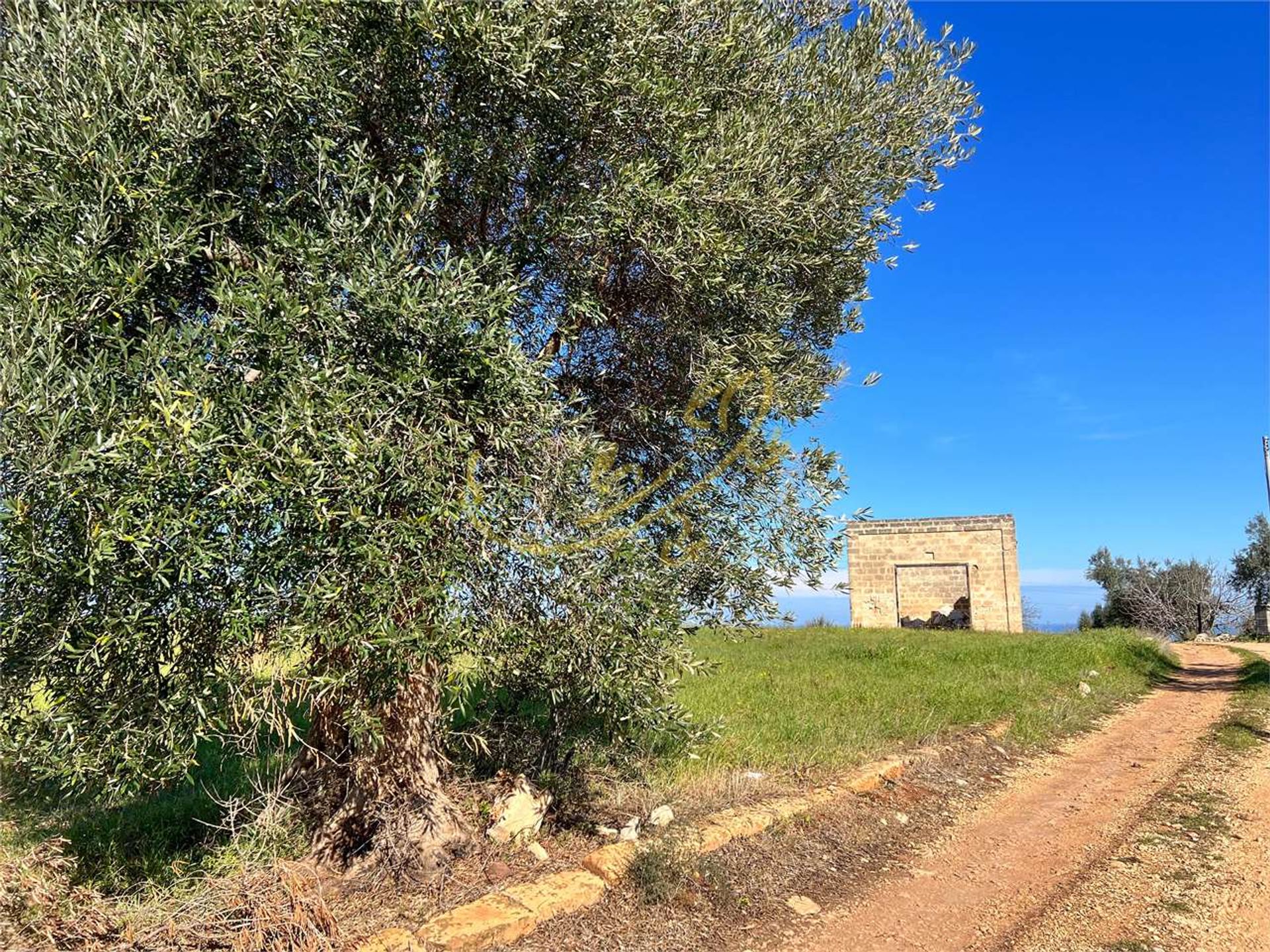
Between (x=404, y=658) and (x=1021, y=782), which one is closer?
(x=404, y=658)

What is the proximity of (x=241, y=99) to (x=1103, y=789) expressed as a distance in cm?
1008

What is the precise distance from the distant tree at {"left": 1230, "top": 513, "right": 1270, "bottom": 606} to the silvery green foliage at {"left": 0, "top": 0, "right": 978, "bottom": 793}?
127ft

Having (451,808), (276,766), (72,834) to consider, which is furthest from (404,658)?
(72,834)

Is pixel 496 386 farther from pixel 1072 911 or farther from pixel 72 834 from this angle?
pixel 72 834

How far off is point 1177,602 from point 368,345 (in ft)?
132

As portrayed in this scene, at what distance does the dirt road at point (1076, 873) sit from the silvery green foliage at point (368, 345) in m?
2.23

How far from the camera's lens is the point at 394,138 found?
5340 millimetres

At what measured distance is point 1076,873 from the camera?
19.4 ft

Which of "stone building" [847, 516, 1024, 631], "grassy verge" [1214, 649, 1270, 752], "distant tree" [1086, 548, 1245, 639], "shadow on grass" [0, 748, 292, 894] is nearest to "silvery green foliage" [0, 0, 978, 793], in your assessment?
"shadow on grass" [0, 748, 292, 894]

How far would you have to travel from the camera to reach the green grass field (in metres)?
8.89

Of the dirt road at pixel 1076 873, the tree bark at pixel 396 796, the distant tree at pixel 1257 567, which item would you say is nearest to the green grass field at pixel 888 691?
the dirt road at pixel 1076 873

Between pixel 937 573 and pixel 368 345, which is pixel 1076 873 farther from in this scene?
pixel 937 573

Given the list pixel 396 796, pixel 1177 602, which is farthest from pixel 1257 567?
pixel 396 796

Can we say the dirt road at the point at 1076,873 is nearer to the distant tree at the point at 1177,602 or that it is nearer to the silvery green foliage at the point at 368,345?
the silvery green foliage at the point at 368,345
